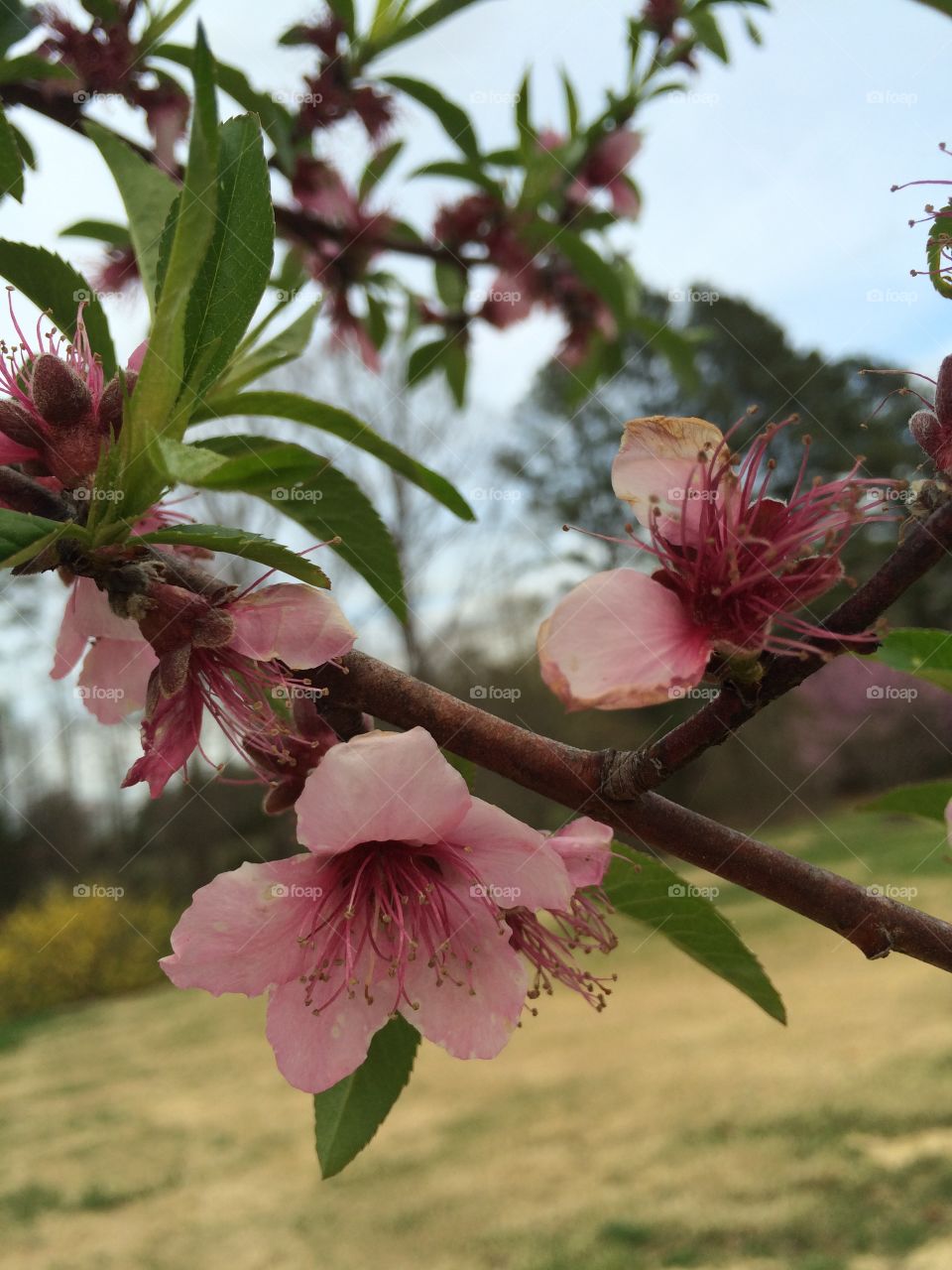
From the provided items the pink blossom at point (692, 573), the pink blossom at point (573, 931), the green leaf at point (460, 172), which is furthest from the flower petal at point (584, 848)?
the green leaf at point (460, 172)

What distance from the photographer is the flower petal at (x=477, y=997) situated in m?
0.45

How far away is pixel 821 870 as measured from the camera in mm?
385

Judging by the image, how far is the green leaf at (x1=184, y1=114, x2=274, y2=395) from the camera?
0.40 meters

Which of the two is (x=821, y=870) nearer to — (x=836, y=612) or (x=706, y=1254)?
(x=836, y=612)

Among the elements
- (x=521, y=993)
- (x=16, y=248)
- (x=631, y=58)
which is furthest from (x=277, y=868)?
(x=631, y=58)

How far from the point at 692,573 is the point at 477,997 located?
0.22 meters

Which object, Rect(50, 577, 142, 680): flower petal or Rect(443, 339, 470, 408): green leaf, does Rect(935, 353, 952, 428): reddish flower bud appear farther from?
Rect(443, 339, 470, 408): green leaf

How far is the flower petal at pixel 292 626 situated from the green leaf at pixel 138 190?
0.26m

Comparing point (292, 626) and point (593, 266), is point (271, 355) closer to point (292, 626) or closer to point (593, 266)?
point (292, 626)

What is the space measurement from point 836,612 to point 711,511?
0.23 feet

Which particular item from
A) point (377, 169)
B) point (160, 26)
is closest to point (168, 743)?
point (160, 26)

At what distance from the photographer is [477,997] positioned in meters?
0.45

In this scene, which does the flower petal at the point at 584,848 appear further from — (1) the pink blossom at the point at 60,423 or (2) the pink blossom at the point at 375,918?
(1) the pink blossom at the point at 60,423

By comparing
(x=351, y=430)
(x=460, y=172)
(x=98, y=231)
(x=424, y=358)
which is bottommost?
(x=351, y=430)
